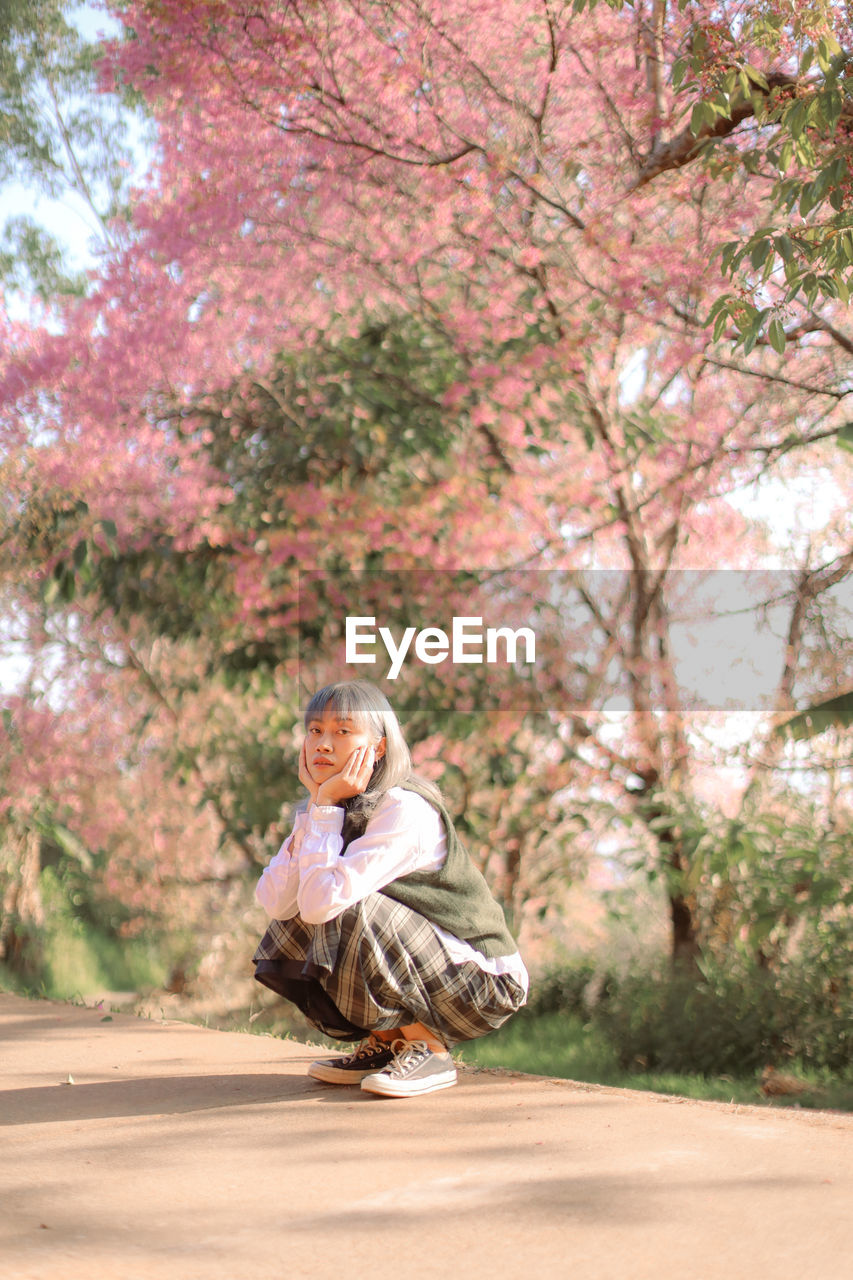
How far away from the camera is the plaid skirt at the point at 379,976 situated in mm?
2801

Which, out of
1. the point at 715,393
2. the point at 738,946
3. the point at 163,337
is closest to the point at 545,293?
the point at 715,393

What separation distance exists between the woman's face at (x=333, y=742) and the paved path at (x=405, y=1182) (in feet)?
2.57

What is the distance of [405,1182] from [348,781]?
0.95 metres

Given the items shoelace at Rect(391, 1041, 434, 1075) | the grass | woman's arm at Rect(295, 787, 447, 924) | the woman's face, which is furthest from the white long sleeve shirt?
the grass

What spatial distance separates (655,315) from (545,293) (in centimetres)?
59

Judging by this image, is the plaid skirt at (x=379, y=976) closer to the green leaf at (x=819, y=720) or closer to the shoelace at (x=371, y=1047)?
the shoelace at (x=371, y=1047)

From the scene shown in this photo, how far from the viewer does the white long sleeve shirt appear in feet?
9.00

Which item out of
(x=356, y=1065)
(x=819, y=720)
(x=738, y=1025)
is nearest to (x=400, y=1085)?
(x=356, y=1065)

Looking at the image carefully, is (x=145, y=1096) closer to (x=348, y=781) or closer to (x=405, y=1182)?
(x=348, y=781)

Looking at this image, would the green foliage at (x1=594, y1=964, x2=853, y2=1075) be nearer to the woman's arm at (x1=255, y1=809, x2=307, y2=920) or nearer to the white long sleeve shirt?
the white long sleeve shirt

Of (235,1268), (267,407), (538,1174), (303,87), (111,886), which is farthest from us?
(111,886)

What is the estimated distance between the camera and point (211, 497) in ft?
20.0

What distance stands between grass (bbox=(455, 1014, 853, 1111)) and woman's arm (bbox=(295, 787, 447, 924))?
1.16 meters

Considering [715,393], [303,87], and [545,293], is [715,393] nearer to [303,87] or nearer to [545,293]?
[545,293]
